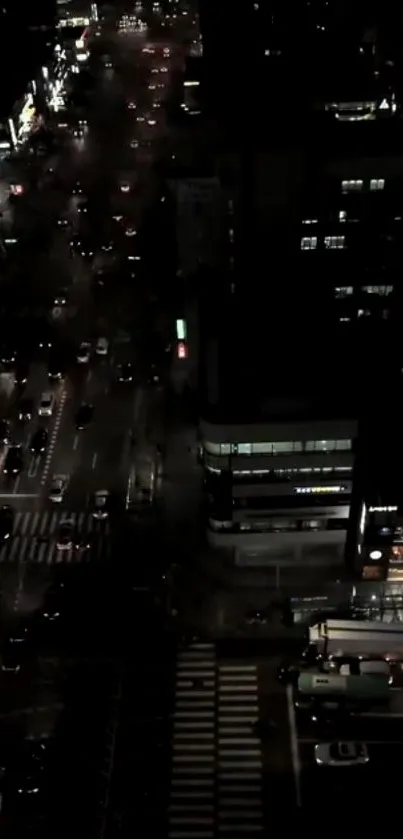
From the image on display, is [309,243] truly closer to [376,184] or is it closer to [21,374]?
[376,184]

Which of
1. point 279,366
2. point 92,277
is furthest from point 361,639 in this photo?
point 92,277

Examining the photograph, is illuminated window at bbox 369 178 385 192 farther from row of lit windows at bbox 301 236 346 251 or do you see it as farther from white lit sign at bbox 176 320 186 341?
white lit sign at bbox 176 320 186 341

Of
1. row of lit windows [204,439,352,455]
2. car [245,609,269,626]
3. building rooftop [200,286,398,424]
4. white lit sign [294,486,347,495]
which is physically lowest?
car [245,609,269,626]

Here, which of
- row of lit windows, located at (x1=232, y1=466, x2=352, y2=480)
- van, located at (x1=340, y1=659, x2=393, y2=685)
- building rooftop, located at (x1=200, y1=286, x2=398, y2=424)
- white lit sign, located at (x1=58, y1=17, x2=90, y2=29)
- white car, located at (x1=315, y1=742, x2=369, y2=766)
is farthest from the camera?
white lit sign, located at (x1=58, y1=17, x2=90, y2=29)

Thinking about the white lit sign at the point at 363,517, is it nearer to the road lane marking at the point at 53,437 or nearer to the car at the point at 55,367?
the road lane marking at the point at 53,437

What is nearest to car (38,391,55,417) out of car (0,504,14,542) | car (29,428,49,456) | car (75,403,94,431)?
car (29,428,49,456)

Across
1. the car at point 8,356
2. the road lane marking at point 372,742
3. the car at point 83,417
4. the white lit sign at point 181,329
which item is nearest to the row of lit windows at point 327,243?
the white lit sign at point 181,329
